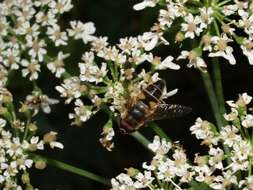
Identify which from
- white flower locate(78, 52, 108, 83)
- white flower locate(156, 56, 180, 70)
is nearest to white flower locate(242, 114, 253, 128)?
white flower locate(156, 56, 180, 70)

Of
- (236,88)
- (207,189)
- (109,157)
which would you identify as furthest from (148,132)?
(207,189)

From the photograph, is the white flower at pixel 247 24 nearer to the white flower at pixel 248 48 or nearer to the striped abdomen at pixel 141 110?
the white flower at pixel 248 48

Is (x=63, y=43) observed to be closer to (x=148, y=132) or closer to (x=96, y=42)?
(x=96, y=42)

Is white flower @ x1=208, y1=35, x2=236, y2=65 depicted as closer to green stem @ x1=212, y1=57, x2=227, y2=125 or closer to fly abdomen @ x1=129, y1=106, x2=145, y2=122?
green stem @ x1=212, y1=57, x2=227, y2=125

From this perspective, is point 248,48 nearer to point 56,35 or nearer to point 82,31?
point 82,31

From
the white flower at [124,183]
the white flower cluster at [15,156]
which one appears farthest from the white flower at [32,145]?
the white flower at [124,183]

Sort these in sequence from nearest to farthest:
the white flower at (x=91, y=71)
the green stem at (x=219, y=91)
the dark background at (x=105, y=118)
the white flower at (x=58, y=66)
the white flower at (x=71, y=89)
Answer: the green stem at (x=219, y=91)
the white flower at (x=91, y=71)
the white flower at (x=71, y=89)
the white flower at (x=58, y=66)
the dark background at (x=105, y=118)
